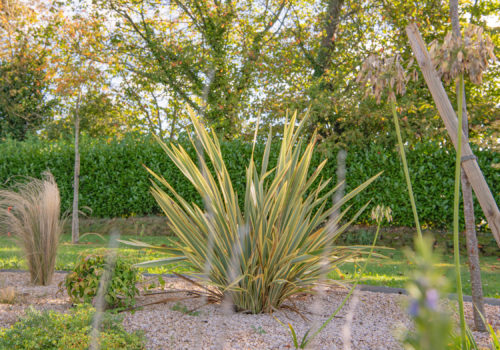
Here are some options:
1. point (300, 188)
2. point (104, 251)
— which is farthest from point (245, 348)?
point (104, 251)

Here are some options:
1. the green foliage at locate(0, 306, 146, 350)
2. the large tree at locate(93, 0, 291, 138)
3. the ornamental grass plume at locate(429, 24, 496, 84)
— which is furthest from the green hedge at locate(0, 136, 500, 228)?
the green foliage at locate(0, 306, 146, 350)

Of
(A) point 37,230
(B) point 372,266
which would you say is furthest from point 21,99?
(B) point 372,266

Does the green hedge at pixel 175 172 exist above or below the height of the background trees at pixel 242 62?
below

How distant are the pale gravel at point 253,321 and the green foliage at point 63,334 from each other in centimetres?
17

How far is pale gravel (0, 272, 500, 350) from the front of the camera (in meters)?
2.32

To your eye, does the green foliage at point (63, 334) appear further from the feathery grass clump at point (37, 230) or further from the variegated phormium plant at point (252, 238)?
the feathery grass clump at point (37, 230)

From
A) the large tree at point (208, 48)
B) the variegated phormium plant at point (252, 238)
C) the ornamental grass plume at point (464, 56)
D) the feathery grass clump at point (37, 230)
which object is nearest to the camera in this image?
the ornamental grass plume at point (464, 56)

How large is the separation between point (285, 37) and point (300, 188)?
7.23 metres

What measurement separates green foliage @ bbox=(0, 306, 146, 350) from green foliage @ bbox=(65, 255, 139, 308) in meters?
0.43

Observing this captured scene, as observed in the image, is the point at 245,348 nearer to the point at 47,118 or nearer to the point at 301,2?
the point at 301,2

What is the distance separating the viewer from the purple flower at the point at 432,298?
11.0 inches

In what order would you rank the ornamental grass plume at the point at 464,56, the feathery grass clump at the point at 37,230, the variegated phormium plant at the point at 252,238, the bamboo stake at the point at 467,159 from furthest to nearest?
1. the feathery grass clump at the point at 37,230
2. the variegated phormium plant at the point at 252,238
3. the bamboo stake at the point at 467,159
4. the ornamental grass plume at the point at 464,56

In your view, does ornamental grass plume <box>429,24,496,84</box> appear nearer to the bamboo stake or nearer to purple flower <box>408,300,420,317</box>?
the bamboo stake

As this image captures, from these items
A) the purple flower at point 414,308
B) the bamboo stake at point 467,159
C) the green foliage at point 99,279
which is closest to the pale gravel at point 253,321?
the green foliage at point 99,279
